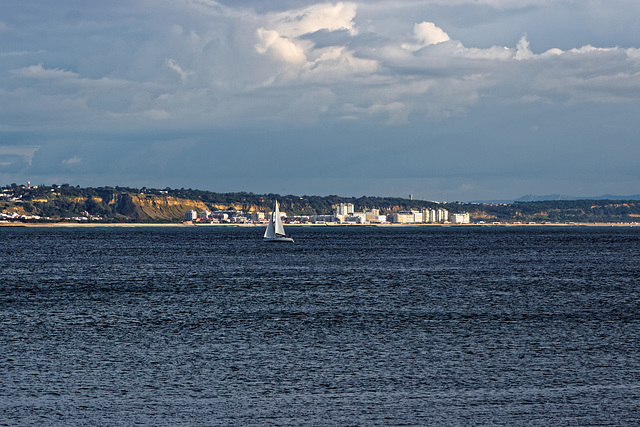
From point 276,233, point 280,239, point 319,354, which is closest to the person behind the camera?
point 319,354

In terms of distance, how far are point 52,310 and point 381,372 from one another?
96.7 ft

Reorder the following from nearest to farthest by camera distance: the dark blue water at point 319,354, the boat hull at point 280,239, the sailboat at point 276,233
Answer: the dark blue water at point 319,354 < the boat hull at point 280,239 < the sailboat at point 276,233

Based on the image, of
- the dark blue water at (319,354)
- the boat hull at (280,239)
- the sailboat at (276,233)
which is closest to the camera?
the dark blue water at (319,354)

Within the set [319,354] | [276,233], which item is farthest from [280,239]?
[319,354]

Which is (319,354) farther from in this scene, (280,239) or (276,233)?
(276,233)

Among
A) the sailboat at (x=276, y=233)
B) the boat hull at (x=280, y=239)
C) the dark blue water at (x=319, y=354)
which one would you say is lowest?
the dark blue water at (x=319, y=354)

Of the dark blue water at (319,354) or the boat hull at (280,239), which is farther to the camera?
the boat hull at (280,239)

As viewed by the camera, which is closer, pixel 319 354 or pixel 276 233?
pixel 319 354

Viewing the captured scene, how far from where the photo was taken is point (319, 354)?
34938 mm

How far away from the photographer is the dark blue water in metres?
25.2

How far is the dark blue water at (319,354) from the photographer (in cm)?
2517

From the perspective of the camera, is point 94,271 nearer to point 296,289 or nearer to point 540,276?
point 296,289

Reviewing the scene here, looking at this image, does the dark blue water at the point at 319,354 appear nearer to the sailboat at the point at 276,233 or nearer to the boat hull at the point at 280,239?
the boat hull at the point at 280,239

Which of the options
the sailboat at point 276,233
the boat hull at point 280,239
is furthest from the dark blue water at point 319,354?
the sailboat at point 276,233
